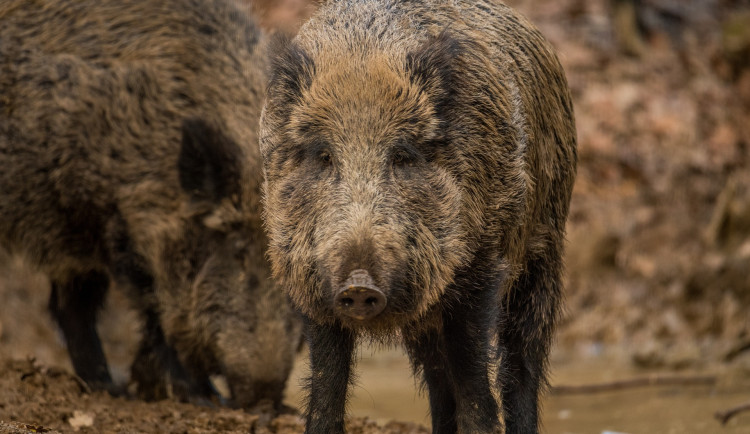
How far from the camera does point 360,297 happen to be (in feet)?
11.4

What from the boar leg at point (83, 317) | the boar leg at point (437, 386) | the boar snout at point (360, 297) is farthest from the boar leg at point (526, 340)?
the boar leg at point (83, 317)

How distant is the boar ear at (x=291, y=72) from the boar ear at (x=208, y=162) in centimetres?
221

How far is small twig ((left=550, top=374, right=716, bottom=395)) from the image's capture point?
26.1ft

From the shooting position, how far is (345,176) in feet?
12.6

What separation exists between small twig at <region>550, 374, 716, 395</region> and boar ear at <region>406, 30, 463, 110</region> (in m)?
4.37

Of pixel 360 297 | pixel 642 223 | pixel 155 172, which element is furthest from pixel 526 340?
pixel 642 223

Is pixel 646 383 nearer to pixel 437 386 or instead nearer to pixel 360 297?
pixel 437 386

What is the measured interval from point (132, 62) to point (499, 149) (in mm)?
3467

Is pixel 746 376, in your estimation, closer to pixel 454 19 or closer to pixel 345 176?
pixel 454 19

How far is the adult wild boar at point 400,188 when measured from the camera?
3.76 meters

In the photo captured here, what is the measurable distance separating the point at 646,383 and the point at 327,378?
4667 millimetres

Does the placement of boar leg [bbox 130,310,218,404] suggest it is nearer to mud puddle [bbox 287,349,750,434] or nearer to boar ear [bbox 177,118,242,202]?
mud puddle [bbox 287,349,750,434]

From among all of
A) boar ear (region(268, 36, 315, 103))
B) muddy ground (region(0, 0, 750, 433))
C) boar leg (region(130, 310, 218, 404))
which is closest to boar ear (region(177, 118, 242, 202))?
boar leg (region(130, 310, 218, 404))

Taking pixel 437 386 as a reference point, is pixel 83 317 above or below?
below
